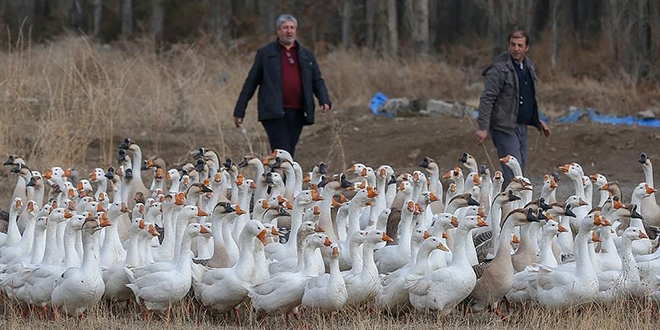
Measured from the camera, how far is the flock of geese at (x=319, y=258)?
927 cm

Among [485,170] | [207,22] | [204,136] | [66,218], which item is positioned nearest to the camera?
[66,218]

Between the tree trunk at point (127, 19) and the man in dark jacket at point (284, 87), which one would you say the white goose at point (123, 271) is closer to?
the man in dark jacket at point (284, 87)

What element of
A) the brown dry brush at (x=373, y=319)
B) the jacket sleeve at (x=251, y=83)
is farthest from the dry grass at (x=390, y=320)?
the jacket sleeve at (x=251, y=83)

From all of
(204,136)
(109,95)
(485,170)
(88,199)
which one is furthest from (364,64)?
(88,199)

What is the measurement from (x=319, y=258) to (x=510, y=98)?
3919mm

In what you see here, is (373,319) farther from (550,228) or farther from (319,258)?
(550,228)

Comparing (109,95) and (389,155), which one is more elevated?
(109,95)

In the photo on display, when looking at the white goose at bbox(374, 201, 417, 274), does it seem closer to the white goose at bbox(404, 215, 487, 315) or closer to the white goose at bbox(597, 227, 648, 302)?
the white goose at bbox(404, 215, 487, 315)

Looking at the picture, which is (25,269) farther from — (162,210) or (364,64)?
(364,64)

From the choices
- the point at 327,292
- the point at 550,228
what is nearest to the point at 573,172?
the point at 550,228

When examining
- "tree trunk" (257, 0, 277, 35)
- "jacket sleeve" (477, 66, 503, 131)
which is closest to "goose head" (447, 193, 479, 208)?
"jacket sleeve" (477, 66, 503, 131)

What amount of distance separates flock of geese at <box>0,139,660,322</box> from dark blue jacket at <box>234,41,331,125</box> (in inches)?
74.1

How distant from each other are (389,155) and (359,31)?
25.2 m

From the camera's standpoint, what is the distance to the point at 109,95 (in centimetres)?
1627
